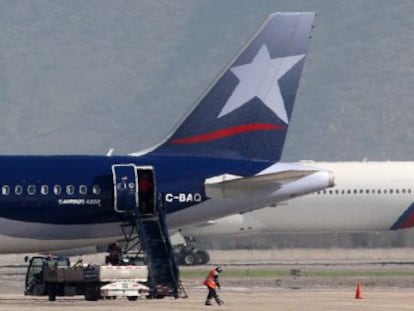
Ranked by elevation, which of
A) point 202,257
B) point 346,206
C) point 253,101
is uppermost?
point 346,206

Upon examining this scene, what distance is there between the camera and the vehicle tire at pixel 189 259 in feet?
461

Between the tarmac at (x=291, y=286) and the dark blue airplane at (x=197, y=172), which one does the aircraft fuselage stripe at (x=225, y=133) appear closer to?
the dark blue airplane at (x=197, y=172)

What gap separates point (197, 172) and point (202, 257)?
47257 mm

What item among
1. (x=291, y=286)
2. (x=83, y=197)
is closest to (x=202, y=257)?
(x=291, y=286)

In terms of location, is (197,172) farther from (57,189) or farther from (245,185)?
(57,189)

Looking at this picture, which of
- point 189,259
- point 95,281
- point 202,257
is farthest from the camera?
point 202,257

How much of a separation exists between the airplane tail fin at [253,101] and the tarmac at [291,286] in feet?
22.6

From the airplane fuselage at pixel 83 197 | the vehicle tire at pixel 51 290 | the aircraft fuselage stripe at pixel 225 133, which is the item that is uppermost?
the aircraft fuselage stripe at pixel 225 133

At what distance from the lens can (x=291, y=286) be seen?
365 ft

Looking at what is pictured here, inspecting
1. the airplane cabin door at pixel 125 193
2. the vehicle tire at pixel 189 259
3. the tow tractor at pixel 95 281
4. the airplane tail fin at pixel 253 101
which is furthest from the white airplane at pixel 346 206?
the airplane cabin door at pixel 125 193

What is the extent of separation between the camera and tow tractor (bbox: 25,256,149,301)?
93.2m

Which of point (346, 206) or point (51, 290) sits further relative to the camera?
point (346, 206)

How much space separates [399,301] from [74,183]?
1521 cm

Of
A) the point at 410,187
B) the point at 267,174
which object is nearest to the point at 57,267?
the point at 267,174
